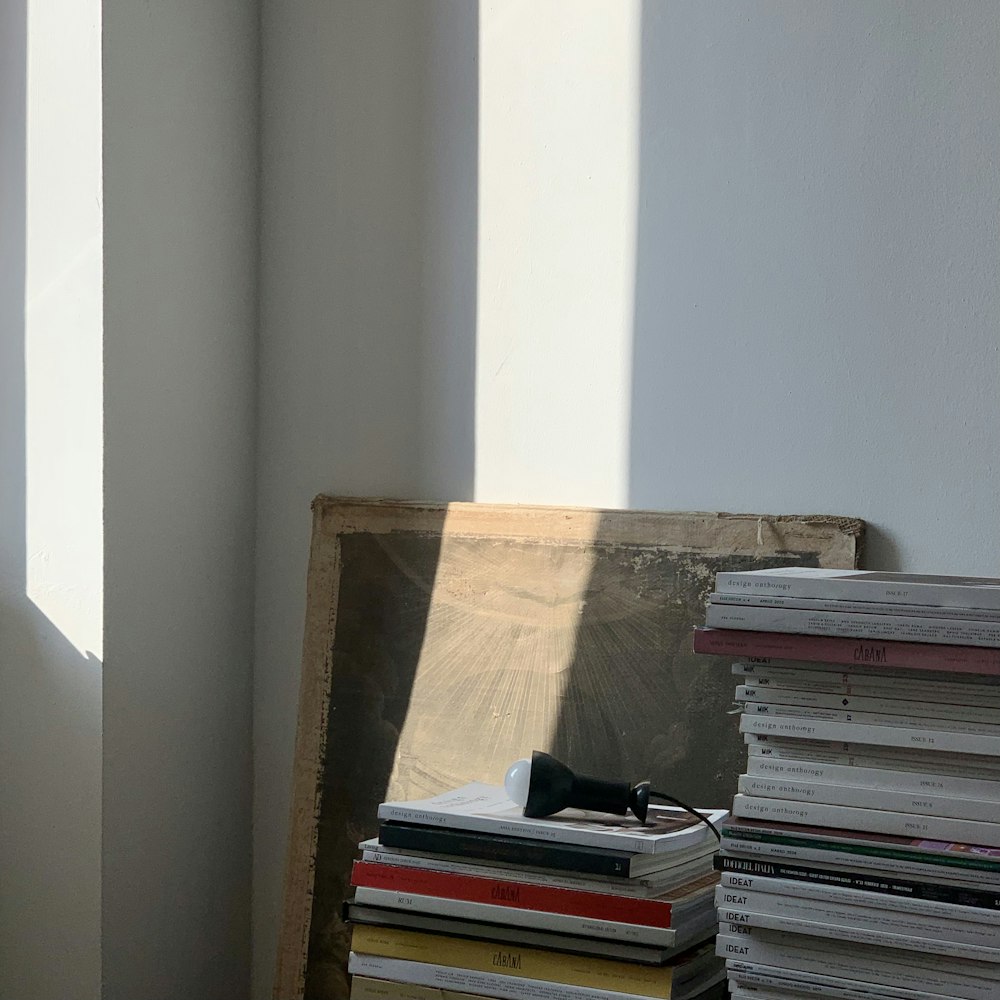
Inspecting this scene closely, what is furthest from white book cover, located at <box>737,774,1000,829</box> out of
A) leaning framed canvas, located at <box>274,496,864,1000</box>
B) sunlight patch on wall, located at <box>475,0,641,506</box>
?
sunlight patch on wall, located at <box>475,0,641,506</box>

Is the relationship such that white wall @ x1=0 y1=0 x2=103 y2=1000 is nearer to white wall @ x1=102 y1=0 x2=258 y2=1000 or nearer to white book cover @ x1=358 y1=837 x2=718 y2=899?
white wall @ x1=102 y1=0 x2=258 y2=1000

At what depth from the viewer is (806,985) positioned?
1264mm

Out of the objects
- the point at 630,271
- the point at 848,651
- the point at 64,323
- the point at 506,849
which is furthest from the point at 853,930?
the point at 64,323

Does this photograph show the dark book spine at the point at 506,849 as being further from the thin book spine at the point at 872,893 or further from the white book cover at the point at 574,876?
the thin book spine at the point at 872,893

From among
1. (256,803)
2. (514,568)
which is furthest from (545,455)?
(256,803)

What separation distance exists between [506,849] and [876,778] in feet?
1.34

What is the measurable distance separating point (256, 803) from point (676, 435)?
93 cm

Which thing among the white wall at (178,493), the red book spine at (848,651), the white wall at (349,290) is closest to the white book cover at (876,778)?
the red book spine at (848,651)

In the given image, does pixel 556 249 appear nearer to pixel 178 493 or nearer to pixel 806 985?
pixel 178 493

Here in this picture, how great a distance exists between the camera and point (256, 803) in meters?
2.06

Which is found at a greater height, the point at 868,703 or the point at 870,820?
the point at 868,703

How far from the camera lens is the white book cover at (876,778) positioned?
1.22 m

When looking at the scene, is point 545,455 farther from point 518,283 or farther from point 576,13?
point 576,13

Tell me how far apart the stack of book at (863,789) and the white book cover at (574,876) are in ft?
0.31
